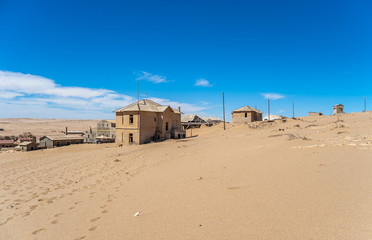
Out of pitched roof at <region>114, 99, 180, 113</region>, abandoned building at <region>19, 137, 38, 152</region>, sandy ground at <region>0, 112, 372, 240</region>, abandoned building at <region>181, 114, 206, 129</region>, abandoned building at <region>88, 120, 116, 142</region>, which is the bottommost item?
abandoned building at <region>19, 137, 38, 152</region>

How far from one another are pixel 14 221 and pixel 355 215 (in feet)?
25.6

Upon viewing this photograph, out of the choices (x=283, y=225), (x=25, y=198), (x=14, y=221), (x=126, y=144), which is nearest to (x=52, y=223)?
(x=14, y=221)

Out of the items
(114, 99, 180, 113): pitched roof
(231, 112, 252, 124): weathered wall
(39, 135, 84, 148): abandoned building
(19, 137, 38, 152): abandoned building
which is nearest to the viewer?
(114, 99, 180, 113): pitched roof

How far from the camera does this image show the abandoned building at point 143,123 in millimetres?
27406

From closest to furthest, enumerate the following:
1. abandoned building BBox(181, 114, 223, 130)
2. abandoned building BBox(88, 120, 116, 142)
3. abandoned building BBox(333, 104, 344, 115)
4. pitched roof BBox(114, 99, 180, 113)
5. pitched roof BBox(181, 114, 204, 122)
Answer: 1. pitched roof BBox(114, 99, 180, 113)
2. abandoned building BBox(88, 120, 116, 142)
3. abandoned building BBox(333, 104, 344, 115)
4. abandoned building BBox(181, 114, 223, 130)
5. pitched roof BBox(181, 114, 204, 122)

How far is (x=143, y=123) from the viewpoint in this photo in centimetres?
2769

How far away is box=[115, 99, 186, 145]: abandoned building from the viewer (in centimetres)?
2741

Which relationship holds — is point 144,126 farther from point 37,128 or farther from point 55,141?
point 37,128

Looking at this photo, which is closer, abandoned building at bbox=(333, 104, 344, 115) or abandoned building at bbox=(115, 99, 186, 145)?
abandoned building at bbox=(115, 99, 186, 145)

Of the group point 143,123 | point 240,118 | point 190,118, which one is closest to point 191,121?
point 190,118

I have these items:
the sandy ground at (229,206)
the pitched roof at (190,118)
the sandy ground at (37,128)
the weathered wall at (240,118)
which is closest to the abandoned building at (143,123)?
the weathered wall at (240,118)

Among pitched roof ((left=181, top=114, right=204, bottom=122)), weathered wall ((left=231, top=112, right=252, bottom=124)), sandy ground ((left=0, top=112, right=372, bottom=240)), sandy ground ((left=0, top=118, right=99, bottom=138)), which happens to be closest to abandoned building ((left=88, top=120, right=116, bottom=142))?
pitched roof ((left=181, top=114, right=204, bottom=122))

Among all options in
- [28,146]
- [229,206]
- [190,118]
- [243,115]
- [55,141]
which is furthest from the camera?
[190,118]

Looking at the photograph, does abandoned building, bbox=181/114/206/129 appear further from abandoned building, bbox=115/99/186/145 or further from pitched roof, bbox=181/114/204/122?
abandoned building, bbox=115/99/186/145
